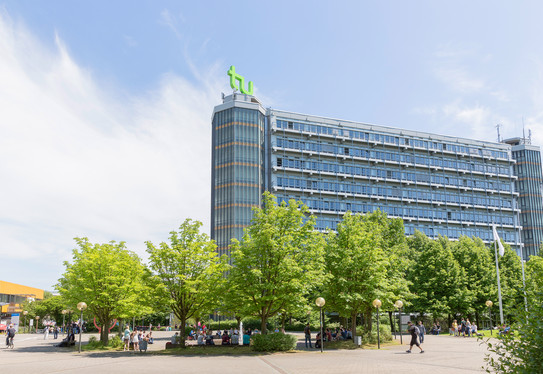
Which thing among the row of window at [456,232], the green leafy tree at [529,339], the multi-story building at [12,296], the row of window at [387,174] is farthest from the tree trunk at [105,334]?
the row of window at [456,232]

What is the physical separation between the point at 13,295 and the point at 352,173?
75.1 m

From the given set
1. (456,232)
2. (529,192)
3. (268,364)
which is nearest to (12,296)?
(268,364)

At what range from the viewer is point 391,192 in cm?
10706

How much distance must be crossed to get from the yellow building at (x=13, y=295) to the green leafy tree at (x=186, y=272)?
63289 mm

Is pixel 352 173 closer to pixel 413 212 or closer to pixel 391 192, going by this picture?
pixel 391 192

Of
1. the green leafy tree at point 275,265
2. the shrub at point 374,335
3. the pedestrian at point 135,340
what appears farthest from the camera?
the shrub at point 374,335

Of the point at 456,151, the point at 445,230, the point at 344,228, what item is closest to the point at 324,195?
the point at 445,230

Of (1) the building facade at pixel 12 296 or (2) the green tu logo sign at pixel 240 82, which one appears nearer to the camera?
(1) the building facade at pixel 12 296

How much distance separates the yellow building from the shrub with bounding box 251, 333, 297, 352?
68.2 m

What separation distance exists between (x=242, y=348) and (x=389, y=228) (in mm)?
34305

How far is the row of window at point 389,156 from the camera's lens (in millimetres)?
103375

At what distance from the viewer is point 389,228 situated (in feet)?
200

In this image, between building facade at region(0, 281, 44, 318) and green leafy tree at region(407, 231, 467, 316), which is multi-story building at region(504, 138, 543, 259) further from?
building facade at region(0, 281, 44, 318)

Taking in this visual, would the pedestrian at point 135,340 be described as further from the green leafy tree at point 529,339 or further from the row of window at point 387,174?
the row of window at point 387,174
